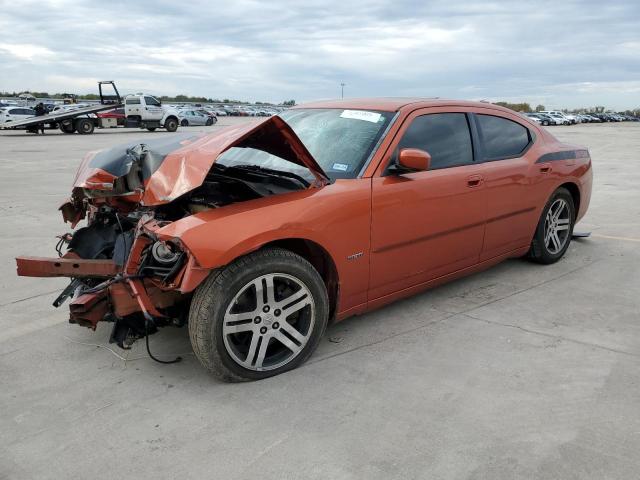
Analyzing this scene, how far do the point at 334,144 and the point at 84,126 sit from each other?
27.5 meters

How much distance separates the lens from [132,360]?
10.6 ft

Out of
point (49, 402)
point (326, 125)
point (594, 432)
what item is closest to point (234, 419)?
point (49, 402)

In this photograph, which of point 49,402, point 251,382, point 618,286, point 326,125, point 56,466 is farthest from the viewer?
point 618,286

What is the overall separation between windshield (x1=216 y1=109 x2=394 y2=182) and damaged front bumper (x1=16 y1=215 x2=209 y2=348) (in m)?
0.93

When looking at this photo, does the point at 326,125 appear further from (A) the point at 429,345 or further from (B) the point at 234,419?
(B) the point at 234,419

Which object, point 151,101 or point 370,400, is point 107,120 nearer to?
point 151,101

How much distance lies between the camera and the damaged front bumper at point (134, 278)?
2732 mm

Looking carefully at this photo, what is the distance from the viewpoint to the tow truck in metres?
25.5

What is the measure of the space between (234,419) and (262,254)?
0.85 metres

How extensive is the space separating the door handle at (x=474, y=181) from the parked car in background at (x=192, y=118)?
38.5 meters

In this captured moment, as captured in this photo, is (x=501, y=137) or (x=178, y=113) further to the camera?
(x=178, y=113)

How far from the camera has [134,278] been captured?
2803mm

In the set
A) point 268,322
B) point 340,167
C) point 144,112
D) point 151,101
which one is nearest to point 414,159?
point 340,167

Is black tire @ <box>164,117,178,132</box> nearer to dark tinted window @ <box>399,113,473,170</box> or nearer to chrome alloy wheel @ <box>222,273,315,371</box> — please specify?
dark tinted window @ <box>399,113,473,170</box>
